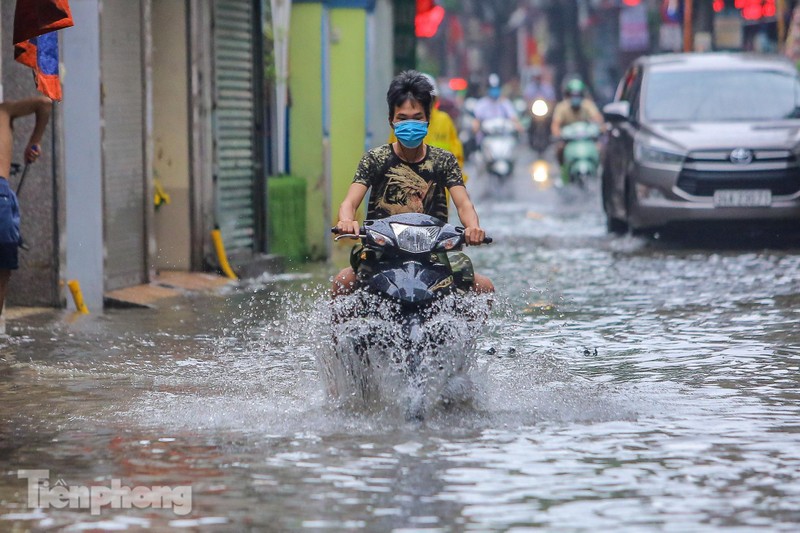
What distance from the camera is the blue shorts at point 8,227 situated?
8.89 meters

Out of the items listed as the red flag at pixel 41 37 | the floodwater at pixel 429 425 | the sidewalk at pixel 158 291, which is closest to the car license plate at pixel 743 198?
the floodwater at pixel 429 425

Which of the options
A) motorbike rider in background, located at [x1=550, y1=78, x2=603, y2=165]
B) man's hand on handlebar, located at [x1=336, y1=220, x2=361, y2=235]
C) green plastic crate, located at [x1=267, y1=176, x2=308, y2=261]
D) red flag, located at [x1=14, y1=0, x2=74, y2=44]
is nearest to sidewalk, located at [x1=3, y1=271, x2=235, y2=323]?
green plastic crate, located at [x1=267, y1=176, x2=308, y2=261]

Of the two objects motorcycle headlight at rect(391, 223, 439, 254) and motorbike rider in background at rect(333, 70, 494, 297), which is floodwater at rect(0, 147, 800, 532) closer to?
motorbike rider in background at rect(333, 70, 494, 297)

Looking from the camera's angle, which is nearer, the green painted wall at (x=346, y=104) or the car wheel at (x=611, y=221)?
the green painted wall at (x=346, y=104)

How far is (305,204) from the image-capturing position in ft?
58.5

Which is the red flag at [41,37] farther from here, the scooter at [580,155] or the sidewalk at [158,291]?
the scooter at [580,155]

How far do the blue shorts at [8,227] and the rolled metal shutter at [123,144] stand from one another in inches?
154

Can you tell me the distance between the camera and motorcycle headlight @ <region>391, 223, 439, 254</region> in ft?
25.1

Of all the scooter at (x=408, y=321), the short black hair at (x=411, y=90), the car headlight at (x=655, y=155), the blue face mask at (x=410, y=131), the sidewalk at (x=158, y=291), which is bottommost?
the sidewalk at (x=158, y=291)

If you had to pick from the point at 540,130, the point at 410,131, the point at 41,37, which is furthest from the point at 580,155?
the point at 410,131

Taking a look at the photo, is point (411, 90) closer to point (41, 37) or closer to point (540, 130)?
point (41, 37)

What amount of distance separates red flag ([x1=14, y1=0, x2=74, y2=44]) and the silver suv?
9.14 metres

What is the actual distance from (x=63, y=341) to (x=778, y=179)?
932cm

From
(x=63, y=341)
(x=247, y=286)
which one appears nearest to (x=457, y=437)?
(x=63, y=341)
